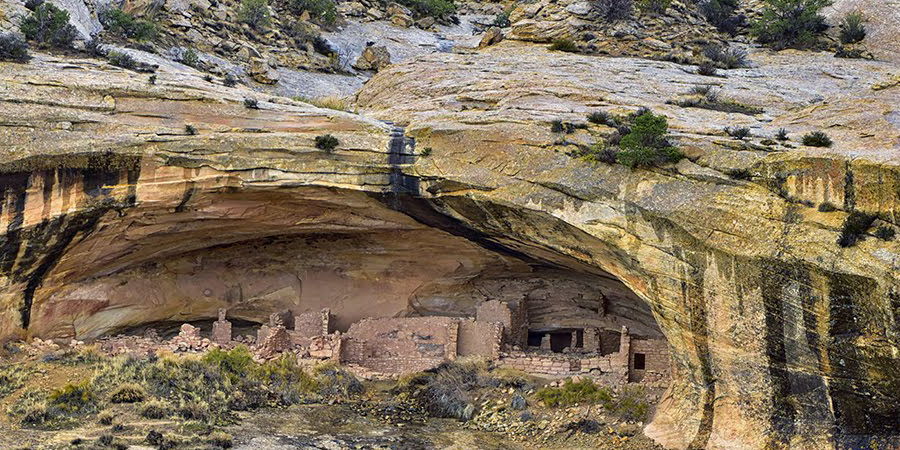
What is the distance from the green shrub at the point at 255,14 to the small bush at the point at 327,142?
14.9 meters

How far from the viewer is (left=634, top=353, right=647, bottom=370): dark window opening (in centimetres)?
1923

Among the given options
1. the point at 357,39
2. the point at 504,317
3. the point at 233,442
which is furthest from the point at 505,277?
the point at 357,39

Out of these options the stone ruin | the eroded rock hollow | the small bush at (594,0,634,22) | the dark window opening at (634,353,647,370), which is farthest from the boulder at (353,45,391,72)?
the dark window opening at (634,353,647,370)

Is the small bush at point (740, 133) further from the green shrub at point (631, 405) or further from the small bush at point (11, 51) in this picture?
the small bush at point (11, 51)

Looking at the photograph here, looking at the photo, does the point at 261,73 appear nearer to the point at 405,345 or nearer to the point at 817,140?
the point at 405,345

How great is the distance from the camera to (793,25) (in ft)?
85.8

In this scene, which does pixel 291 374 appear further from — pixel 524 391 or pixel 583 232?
pixel 583 232

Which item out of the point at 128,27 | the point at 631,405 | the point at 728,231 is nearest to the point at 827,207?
the point at 728,231

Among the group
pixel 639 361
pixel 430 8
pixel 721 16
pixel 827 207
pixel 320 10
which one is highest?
pixel 430 8

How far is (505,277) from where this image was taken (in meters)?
22.9

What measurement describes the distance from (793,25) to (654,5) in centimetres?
421

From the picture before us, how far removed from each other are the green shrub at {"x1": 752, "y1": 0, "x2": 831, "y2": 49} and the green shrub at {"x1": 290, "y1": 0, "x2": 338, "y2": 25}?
1608cm

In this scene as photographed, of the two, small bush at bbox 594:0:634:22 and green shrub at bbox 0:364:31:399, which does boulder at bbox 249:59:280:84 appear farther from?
green shrub at bbox 0:364:31:399

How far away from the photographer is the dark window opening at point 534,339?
23703mm
